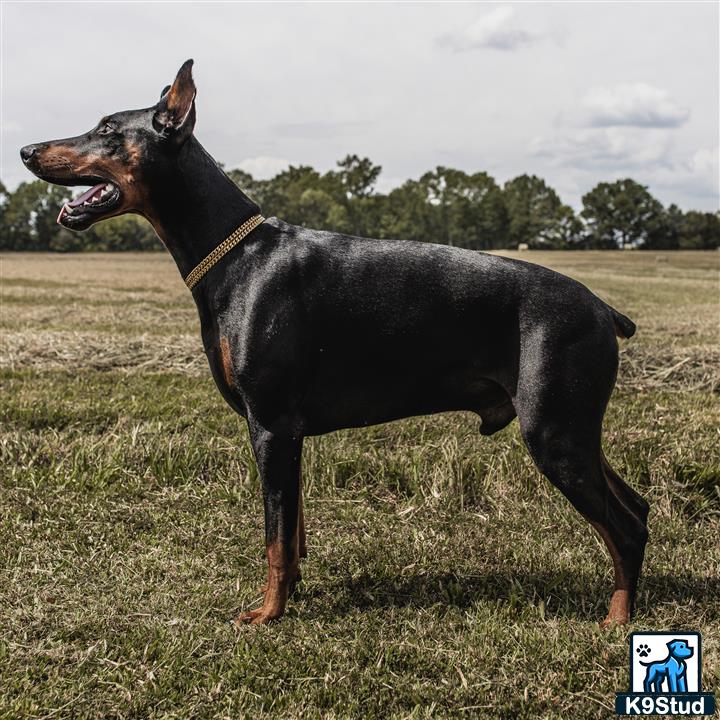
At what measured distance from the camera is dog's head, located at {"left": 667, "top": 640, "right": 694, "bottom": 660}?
3.42 metres

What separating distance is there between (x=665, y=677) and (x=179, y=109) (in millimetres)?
3267

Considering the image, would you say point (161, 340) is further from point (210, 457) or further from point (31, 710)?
point (31, 710)

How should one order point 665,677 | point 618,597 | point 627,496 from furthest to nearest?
point 627,496 < point 618,597 < point 665,677

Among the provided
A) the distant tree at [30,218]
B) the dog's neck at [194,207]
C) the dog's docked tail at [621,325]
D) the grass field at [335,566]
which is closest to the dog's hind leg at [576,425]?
the dog's docked tail at [621,325]

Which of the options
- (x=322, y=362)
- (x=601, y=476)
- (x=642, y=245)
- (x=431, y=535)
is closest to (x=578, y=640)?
(x=601, y=476)

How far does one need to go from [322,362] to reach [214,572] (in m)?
1.41

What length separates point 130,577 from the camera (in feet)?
13.7

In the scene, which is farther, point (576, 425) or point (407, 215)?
point (407, 215)

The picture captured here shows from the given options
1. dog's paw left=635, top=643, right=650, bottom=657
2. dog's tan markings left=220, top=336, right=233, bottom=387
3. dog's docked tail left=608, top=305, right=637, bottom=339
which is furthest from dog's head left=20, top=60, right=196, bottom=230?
dog's paw left=635, top=643, right=650, bottom=657

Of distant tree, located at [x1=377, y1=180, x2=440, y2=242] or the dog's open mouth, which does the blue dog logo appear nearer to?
the dog's open mouth

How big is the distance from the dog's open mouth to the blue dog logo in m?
3.14

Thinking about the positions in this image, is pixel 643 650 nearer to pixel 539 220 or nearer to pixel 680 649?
pixel 680 649

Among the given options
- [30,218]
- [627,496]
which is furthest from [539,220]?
[627,496]

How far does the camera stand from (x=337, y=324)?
12.3 ft
